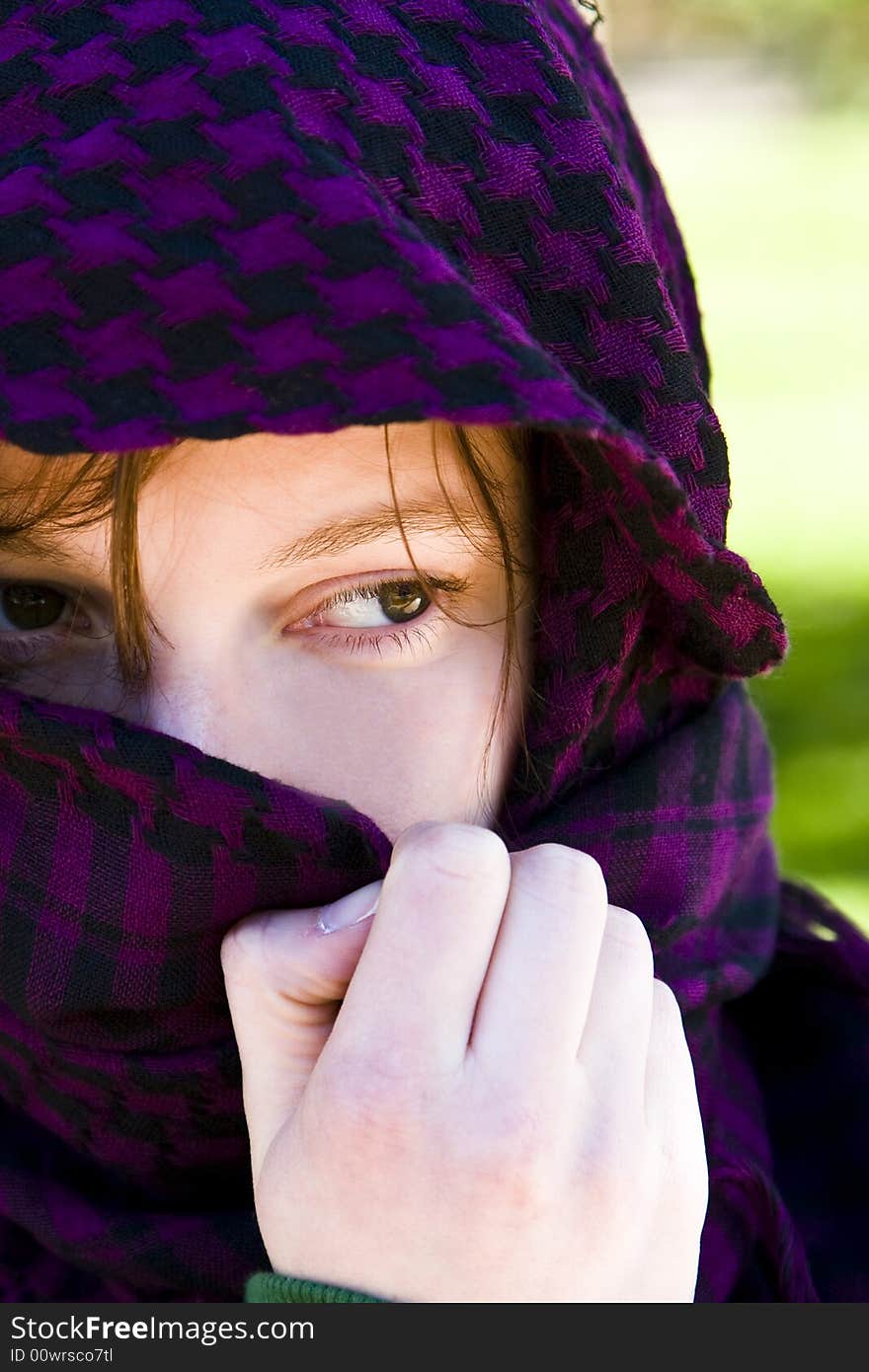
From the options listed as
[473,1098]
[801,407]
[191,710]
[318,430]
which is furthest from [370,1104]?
[801,407]

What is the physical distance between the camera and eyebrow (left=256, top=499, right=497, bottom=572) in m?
1.17

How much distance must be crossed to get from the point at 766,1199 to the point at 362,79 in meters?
1.05

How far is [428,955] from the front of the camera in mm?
1063

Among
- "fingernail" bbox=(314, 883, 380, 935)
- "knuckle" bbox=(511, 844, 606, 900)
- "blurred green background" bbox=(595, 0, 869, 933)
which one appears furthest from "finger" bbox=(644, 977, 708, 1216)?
"blurred green background" bbox=(595, 0, 869, 933)

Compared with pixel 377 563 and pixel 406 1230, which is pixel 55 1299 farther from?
pixel 377 563

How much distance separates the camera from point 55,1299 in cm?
143

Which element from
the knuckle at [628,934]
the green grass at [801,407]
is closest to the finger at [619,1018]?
the knuckle at [628,934]

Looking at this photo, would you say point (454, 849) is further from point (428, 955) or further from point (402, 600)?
point (402, 600)

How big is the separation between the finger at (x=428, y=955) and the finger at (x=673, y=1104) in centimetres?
16

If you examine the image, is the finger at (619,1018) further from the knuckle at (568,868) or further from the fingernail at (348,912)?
the fingernail at (348,912)

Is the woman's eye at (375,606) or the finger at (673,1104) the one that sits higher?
the woman's eye at (375,606)

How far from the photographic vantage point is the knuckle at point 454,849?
1.07 meters

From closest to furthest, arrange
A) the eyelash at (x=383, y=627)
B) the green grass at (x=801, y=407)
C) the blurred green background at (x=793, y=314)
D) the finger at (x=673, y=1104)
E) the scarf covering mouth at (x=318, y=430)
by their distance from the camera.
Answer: the scarf covering mouth at (x=318, y=430) < the finger at (x=673, y=1104) < the eyelash at (x=383, y=627) < the green grass at (x=801, y=407) < the blurred green background at (x=793, y=314)

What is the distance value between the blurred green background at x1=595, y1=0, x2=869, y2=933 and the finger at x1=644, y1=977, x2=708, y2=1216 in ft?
3.10
